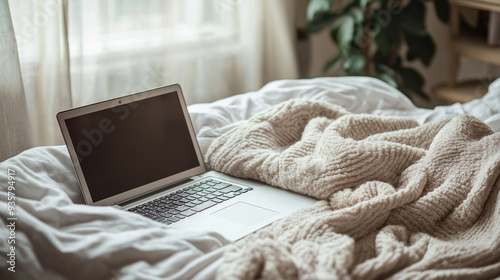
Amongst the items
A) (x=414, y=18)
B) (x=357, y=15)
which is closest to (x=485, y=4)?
(x=414, y=18)

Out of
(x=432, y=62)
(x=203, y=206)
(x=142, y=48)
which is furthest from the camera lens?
(x=432, y=62)

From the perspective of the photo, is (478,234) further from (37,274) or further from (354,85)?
(354,85)

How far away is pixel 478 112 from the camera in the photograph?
5.33 ft

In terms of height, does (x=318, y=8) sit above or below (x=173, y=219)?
above

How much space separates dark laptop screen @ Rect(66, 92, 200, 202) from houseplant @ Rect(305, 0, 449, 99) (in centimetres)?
133

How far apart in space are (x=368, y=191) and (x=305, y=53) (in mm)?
1879

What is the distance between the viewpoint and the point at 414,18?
7.91 feet

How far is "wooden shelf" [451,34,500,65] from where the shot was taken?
8.19 feet

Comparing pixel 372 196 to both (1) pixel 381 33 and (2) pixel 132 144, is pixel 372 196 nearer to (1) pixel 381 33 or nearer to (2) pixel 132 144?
(2) pixel 132 144

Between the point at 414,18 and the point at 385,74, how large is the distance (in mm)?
259

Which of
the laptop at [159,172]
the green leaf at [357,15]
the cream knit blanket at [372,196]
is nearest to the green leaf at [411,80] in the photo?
the green leaf at [357,15]

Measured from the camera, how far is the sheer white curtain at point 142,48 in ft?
6.35

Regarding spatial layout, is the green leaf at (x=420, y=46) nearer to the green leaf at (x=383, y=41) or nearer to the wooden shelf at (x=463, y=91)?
the green leaf at (x=383, y=41)

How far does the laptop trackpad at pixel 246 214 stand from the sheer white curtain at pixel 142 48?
3.48ft
